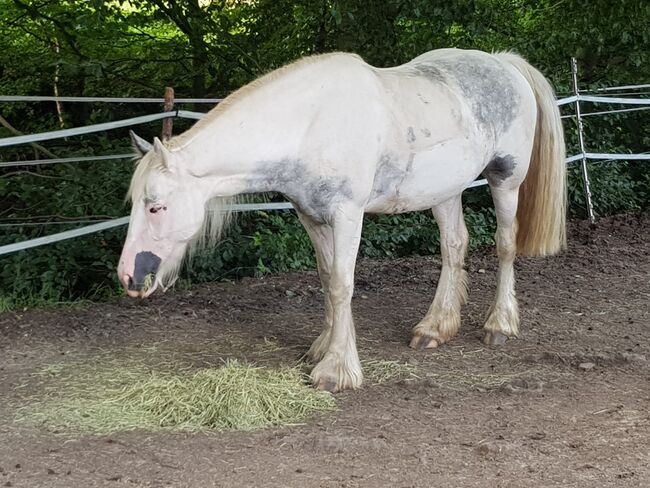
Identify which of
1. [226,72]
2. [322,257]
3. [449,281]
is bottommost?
[449,281]

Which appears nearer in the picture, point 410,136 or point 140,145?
point 140,145

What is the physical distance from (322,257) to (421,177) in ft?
2.21

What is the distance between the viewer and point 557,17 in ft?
29.7

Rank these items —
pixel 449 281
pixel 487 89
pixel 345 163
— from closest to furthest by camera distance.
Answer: pixel 345 163, pixel 487 89, pixel 449 281

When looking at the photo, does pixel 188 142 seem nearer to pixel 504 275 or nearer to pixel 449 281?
pixel 449 281

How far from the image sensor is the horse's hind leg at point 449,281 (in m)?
4.83

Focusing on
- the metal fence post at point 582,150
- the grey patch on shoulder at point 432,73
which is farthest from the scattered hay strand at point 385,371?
the metal fence post at point 582,150

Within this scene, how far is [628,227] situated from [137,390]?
594 cm

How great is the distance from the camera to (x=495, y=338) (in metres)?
4.82

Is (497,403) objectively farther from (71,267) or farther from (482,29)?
(482,29)

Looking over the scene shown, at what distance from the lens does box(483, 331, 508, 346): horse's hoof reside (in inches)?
189

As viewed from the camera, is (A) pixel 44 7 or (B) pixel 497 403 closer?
(B) pixel 497 403

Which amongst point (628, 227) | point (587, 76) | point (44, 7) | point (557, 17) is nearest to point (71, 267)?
point (44, 7)

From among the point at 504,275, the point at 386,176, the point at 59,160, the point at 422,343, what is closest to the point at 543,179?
the point at 504,275
